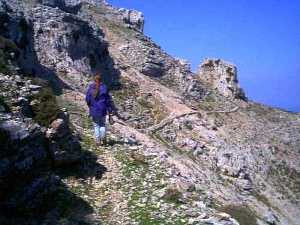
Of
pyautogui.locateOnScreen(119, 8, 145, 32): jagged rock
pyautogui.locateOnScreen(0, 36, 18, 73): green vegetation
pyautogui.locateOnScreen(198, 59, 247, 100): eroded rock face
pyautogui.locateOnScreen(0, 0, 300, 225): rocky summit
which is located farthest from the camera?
pyautogui.locateOnScreen(119, 8, 145, 32): jagged rock

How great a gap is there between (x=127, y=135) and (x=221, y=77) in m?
37.9

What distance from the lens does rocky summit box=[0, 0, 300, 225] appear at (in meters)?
15.5

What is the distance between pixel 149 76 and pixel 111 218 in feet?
129

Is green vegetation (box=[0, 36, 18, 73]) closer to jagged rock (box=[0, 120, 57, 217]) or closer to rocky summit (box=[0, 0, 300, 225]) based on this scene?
rocky summit (box=[0, 0, 300, 225])

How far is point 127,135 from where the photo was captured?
93.5ft

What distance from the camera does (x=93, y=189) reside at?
57.5 ft

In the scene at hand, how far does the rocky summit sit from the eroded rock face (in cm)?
16

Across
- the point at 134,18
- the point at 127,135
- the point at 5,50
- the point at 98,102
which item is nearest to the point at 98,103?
the point at 98,102

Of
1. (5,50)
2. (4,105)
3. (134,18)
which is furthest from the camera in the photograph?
(134,18)

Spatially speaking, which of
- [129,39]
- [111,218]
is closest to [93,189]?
[111,218]

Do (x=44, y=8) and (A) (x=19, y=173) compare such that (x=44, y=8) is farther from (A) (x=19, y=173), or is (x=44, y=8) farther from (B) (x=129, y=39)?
(A) (x=19, y=173)

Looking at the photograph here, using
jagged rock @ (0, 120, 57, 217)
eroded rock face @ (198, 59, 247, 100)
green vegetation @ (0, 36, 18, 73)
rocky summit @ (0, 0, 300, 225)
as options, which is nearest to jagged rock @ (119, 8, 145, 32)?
rocky summit @ (0, 0, 300, 225)

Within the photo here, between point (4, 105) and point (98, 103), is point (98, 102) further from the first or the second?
point (4, 105)

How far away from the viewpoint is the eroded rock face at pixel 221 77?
64.0 meters
